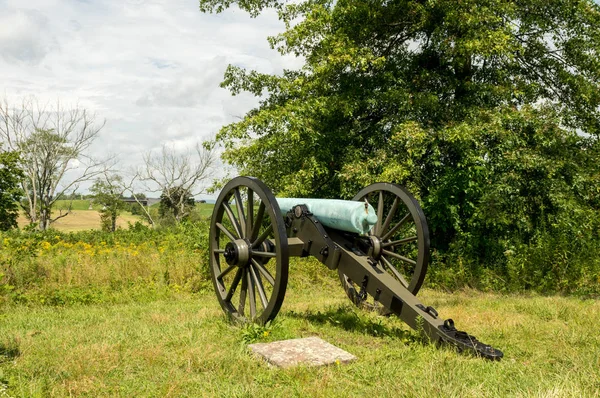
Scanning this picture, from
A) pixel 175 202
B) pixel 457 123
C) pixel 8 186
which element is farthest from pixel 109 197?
pixel 457 123

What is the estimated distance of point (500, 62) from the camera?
11.5 metres

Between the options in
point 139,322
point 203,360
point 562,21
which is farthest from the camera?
point 562,21

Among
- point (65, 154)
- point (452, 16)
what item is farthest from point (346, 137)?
point (65, 154)

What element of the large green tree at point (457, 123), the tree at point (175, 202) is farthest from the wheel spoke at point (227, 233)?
the tree at point (175, 202)

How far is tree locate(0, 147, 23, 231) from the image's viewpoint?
25406 millimetres

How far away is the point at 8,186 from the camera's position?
2655cm

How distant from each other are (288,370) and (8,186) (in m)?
27.4

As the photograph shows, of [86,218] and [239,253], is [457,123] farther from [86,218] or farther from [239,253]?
[86,218]

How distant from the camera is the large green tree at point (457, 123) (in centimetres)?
962

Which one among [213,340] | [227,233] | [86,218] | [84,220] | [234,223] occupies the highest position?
[234,223]

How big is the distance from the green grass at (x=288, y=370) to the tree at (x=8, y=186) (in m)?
21.8

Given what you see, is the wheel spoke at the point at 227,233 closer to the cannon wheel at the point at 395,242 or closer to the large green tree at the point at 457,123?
the cannon wheel at the point at 395,242

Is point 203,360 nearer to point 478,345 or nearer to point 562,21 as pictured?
point 478,345

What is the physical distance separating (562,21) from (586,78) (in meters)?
1.34
